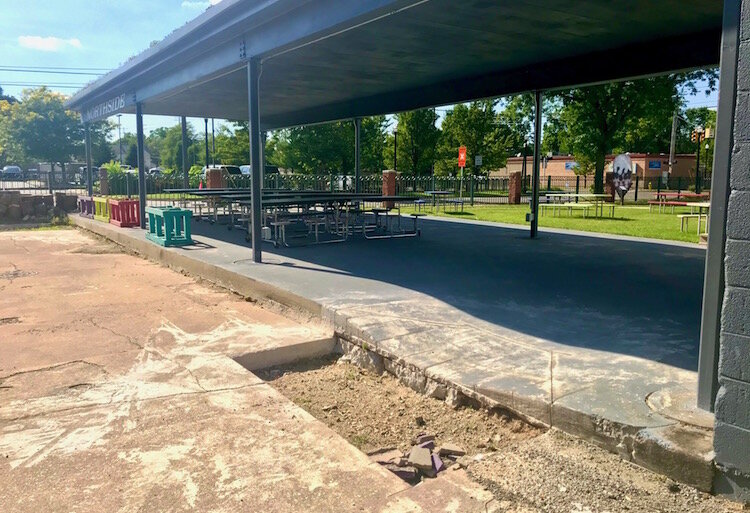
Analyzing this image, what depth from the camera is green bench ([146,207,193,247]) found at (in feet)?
38.0

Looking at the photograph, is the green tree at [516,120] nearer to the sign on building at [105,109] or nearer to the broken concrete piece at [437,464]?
the sign on building at [105,109]

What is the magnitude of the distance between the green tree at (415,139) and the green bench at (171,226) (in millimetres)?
31118

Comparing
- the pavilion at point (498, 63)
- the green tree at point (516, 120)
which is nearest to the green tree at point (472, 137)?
the green tree at point (516, 120)

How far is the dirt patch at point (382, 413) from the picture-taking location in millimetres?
3736

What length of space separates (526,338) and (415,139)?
37.9m

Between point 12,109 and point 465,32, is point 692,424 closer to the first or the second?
point 465,32

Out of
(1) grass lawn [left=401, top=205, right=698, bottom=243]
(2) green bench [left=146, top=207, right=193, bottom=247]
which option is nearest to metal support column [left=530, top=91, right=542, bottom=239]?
(1) grass lawn [left=401, top=205, right=698, bottom=243]

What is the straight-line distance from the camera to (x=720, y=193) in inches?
116

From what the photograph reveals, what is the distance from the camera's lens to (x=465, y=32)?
861 centimetres

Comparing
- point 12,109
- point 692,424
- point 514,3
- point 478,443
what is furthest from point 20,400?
point 12,109

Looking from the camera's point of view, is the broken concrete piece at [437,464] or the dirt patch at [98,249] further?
the dirt patch at [98,249]

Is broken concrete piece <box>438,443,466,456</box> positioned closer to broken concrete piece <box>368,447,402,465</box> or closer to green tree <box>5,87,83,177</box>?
broken concrete piece <box>368,447,402,465</box>

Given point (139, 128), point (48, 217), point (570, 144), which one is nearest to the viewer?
point (139, 128)

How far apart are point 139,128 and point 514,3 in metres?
11.3
